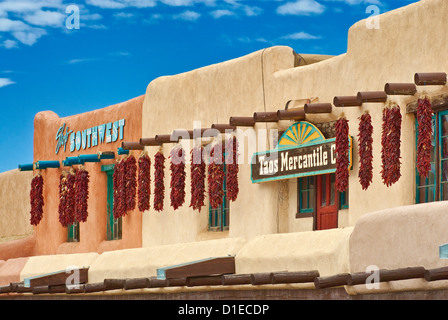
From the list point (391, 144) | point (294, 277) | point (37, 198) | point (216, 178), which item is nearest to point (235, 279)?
point (294, 277)

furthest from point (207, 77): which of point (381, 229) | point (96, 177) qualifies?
point (381, 229)

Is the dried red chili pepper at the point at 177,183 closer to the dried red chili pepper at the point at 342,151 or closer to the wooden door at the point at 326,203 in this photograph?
the wooden door at the point at 326,203

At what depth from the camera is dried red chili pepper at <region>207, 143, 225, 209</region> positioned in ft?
70.5

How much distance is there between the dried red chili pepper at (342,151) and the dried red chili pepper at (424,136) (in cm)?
202

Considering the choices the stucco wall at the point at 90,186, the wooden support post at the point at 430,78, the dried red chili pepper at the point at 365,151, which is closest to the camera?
the wooden support post at the point at 430,78

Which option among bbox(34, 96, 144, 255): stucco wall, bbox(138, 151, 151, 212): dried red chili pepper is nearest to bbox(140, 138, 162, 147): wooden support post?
bbox(138, 151, 151, 212): dried red chili pepper

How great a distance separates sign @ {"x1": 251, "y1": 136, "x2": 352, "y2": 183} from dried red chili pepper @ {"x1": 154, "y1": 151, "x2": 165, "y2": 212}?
310 cm

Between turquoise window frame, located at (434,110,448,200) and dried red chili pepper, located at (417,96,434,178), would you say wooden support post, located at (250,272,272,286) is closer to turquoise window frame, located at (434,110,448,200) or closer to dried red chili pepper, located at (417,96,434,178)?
turquoise window frame, located at (434,110,448,200)

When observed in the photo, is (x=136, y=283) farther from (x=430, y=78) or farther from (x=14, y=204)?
(x=14, y=204)

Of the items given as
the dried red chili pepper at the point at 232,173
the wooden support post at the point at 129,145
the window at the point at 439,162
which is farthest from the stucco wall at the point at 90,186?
the window at the point at 439,162

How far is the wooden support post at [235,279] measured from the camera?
1923cm
